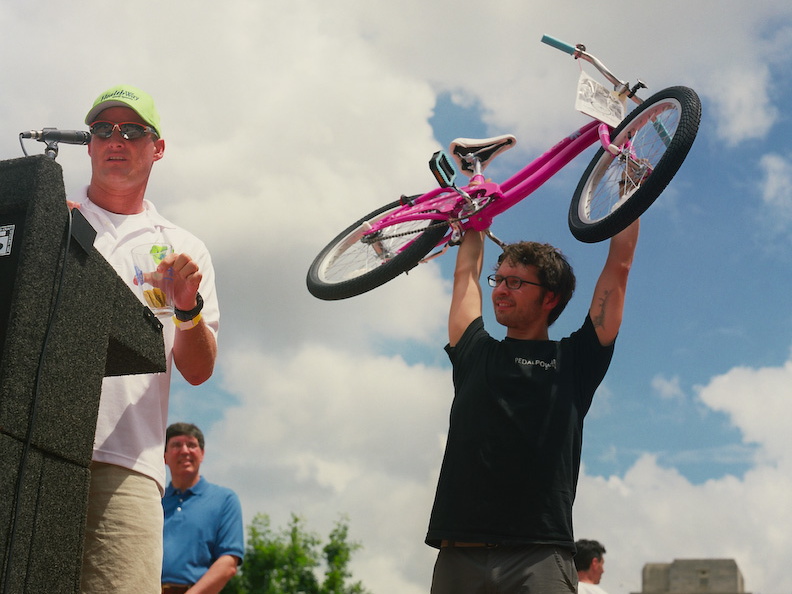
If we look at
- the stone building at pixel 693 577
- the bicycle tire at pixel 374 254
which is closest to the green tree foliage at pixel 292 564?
the stone building at pixel 693 577

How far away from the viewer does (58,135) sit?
2.96 m

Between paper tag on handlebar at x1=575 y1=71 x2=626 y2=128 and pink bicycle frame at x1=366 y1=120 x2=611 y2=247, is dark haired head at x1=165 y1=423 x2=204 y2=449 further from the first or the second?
paper tag on handlebar at x1=575 y1=71 x2=626 y2=128

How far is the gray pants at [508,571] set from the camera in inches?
124

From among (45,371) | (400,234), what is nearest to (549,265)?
(400,234)

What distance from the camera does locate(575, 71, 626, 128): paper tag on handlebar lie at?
471 cm

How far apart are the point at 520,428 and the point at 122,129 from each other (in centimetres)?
194

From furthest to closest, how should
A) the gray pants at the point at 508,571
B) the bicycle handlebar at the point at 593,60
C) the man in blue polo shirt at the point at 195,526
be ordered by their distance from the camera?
the man in blue polo shirt at the point at 195,526, the bicycle handlebar at the point at 593,60, the gray pants at the point at 508,571

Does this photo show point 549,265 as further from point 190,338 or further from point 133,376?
point 133,376

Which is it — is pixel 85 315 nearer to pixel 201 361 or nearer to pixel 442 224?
pixel 201 361

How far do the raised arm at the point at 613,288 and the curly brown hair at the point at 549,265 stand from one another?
175 mm

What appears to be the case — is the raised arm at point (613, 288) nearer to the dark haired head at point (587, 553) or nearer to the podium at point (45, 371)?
the podium at point (45, 371)

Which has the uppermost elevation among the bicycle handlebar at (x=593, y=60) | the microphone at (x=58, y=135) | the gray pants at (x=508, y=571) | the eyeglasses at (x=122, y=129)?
the bicycle handlebar at (x=593, y=60)

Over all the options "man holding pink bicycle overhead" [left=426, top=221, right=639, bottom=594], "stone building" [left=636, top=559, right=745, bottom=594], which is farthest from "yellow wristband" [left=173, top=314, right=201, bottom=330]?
"stone building" [left=636, top=559, right=745, bottom=594]

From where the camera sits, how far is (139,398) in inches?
124
